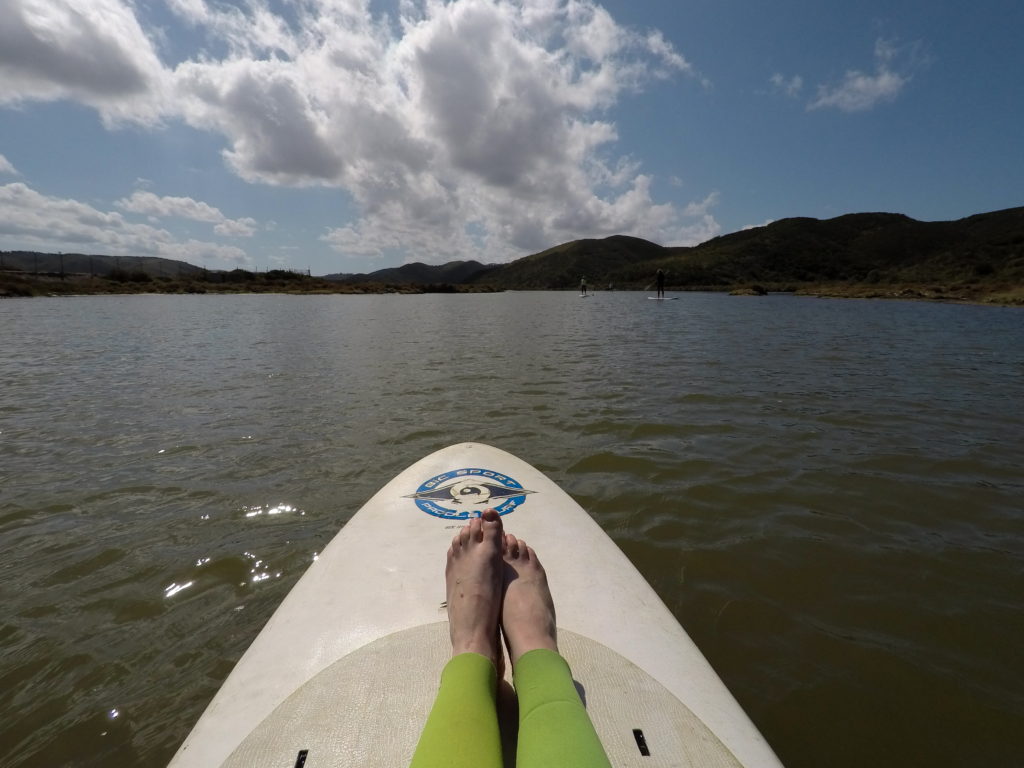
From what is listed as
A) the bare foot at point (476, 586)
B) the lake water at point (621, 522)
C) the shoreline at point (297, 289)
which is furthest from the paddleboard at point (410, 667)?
the shoreline at point (297, 289)

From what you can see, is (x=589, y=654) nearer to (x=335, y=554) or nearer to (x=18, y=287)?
(x=335, y=554)

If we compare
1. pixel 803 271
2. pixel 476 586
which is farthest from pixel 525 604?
pixel 803 271

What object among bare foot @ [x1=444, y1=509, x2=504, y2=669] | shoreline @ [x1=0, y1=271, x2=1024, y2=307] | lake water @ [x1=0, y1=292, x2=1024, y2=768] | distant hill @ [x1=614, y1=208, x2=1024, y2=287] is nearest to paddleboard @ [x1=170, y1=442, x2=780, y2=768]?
bare foot @ [x1=444, y1=509, x2=504, y2=669]

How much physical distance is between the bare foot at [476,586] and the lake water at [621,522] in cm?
141

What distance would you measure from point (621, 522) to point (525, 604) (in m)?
2.18

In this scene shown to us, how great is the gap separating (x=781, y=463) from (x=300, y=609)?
17.0 ft

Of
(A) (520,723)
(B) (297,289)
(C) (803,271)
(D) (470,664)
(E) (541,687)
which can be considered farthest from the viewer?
(C) (803,271)

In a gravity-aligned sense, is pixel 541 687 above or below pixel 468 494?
above

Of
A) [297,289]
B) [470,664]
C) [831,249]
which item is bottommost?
[297,289]

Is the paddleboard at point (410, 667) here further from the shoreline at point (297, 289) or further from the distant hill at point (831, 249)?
the distant hill at point (831, 249)

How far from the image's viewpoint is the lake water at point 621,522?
252 cm

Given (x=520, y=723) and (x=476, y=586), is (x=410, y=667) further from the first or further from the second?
(x=520, y=723)

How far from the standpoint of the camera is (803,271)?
11088 centimetres

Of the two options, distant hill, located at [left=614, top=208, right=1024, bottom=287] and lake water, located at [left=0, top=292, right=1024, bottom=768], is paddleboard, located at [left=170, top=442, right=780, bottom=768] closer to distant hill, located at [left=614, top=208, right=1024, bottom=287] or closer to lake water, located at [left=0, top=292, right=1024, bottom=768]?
lake water, located at [left=0, top=292, right=1024, bottom=768]
